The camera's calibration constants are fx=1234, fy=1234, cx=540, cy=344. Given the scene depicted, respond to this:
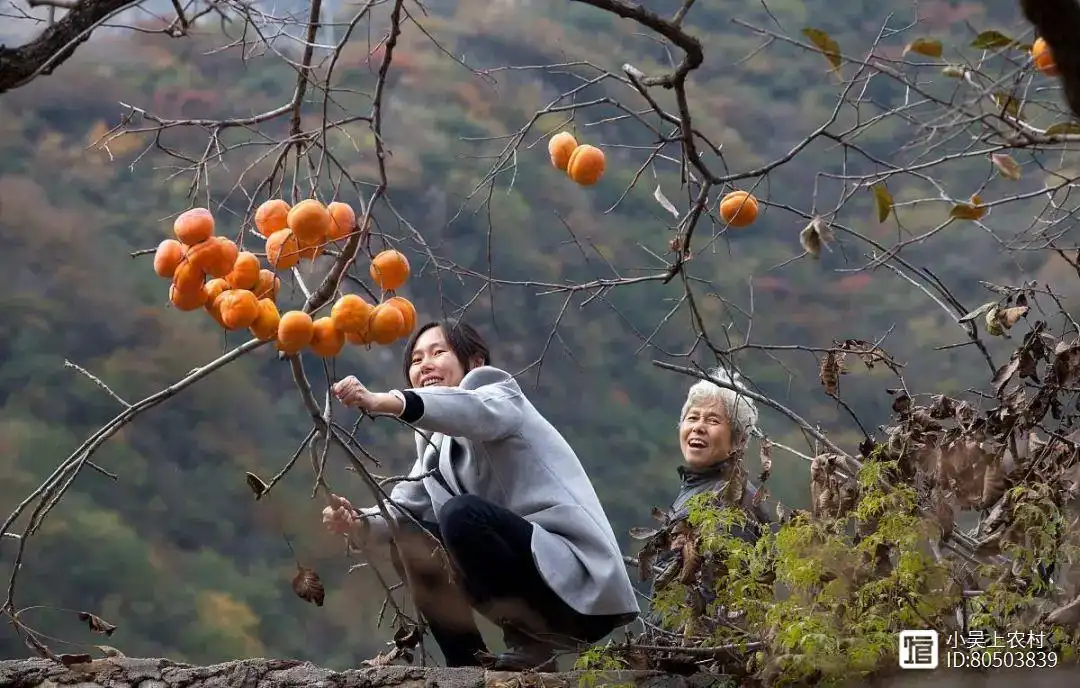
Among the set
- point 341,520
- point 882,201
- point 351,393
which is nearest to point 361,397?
point 351,393

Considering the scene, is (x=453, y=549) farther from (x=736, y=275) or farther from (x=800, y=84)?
(x=800, y=84)

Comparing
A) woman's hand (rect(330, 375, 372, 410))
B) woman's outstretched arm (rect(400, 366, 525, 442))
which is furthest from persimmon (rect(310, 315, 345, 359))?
woman's outstretched arm (rect(400, 366, 525, 442))

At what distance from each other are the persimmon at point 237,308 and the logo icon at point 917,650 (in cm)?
87

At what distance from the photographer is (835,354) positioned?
6.10 ft

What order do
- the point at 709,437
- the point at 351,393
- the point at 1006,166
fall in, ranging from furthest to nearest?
the point at 709,437 → the point at 351,393 → the point at 1006,166

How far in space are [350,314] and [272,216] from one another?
17cm

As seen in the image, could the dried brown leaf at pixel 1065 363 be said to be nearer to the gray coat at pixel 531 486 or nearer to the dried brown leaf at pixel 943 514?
the dried brown leaf at pixel 943 514

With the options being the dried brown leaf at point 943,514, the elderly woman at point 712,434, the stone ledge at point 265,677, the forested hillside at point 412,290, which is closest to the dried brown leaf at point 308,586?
the stone ledge at point 265,677

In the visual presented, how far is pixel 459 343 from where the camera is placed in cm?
209

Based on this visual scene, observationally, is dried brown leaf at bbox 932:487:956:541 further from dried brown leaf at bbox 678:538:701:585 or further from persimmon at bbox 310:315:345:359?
persimmon at bbox 310:315:345:359

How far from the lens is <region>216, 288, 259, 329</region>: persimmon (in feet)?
4.33

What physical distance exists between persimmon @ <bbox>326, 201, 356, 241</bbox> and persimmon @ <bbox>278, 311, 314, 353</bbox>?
11 centimetres

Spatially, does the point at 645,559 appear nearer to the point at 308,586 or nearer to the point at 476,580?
the point at 476,580

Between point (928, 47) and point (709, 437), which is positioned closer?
point (928, 47)
